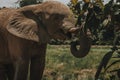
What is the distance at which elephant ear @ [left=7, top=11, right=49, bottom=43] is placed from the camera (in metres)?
7.10

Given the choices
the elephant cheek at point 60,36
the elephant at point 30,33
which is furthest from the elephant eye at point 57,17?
the elephant cheek at point 60,36

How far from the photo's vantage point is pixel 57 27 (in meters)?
6.86

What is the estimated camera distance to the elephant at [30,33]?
22.8 ft

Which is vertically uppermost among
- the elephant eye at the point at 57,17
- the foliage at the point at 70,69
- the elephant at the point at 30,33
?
the elephant eye at the point at 57,17

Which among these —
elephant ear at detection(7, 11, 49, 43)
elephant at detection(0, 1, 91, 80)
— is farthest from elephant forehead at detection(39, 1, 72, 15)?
elephant ear at detection(7, 11, 49, 43)

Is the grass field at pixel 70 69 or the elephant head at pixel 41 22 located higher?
the elephant head at pixel 41 22

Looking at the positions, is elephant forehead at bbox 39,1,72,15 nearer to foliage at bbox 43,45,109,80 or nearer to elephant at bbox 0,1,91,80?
elephant at bbox 0,1,91,80

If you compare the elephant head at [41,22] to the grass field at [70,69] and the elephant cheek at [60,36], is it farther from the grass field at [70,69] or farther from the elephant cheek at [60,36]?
the grass field at [70,69]

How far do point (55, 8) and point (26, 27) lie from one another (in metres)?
0.64

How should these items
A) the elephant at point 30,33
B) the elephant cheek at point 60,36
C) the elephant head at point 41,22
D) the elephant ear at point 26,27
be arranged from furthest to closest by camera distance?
the elephant ear at point 26,27, the elephant at point 30,33, the elephant head at point 41,22, the elephant cheek at point 60,36

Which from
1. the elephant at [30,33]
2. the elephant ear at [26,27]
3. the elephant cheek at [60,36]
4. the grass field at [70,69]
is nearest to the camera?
the elephant cheek at [60,36]

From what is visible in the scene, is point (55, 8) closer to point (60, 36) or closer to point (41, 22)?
point (41, 22)

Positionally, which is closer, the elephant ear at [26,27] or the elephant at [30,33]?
the elephant at [30,33]

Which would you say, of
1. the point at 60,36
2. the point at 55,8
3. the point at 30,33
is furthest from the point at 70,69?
the point at 60,36
